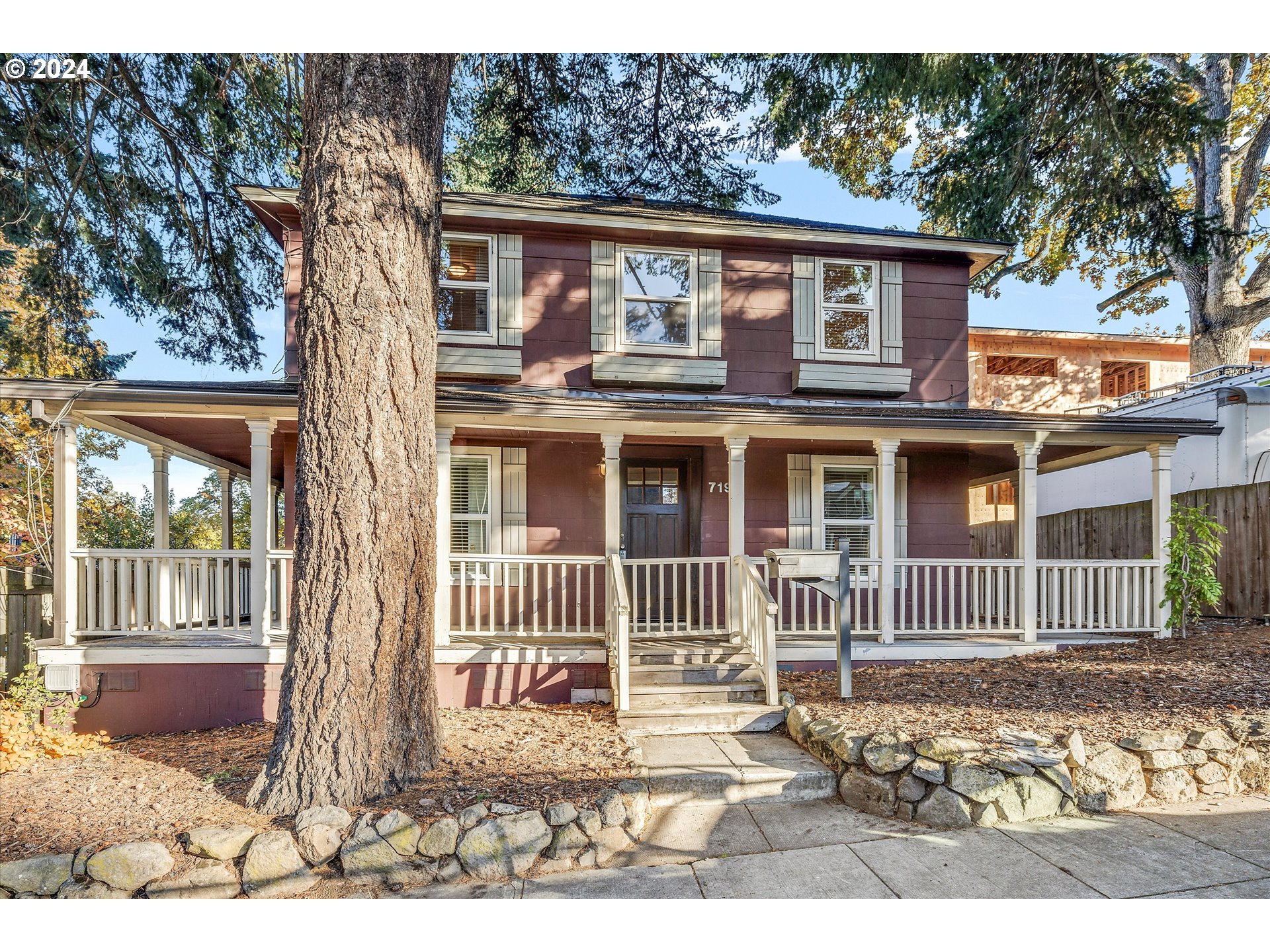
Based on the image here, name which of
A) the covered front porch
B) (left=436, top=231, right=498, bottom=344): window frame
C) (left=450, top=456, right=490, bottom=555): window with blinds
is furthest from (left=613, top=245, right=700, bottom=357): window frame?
(left=450, top=456, right=490, bottom=555): window with blinds

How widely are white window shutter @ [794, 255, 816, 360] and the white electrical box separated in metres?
8.10

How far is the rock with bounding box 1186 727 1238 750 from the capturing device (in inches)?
156

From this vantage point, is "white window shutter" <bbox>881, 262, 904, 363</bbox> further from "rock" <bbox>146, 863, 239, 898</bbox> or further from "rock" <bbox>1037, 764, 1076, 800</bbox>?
"rock" <bbox>146, 863, 239, 898</bbox>

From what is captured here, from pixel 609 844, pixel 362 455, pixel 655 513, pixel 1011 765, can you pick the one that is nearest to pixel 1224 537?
pixel 1011 765

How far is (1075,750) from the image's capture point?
3.84m

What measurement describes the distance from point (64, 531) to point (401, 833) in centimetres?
462

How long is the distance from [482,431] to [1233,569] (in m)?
9.67

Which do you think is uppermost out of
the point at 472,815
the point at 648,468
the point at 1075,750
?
the point at 648,468

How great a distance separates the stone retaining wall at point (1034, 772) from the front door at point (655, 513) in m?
3.75

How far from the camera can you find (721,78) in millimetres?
9062

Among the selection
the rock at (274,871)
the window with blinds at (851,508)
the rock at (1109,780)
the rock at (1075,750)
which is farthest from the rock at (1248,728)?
the rock at (274,871)

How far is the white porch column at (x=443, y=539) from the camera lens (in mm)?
5867

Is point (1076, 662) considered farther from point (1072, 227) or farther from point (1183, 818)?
point (1072, 227)

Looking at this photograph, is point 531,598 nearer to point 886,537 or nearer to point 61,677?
point 886,537
